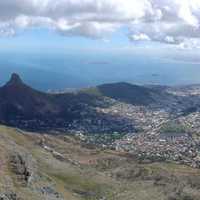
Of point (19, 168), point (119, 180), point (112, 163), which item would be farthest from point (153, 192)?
point (112, 163)

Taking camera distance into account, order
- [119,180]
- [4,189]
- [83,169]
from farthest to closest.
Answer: [83,169], [119,180], [4,189]

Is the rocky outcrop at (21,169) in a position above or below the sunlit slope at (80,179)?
above

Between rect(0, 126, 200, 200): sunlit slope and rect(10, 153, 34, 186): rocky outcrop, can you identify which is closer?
rect(0, 126, 200, 200): sunlit slope

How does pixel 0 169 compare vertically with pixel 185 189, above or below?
above

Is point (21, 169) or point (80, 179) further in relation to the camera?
point (80, 179)

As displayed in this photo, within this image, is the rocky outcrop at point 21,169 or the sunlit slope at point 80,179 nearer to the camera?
the sunlit slope at point 80,179

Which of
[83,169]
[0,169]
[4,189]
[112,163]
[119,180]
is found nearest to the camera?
[4,189]

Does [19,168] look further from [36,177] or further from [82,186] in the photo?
[82,186]

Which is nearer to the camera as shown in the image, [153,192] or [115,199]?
[115,199]

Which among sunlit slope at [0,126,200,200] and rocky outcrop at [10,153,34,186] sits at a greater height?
rocky outcrop at [10,153,34,186]

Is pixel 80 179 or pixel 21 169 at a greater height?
pixel 21 169
